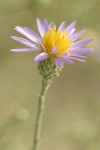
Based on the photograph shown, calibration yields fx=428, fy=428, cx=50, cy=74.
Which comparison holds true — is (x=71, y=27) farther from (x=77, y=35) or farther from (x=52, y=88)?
(x=52, y=88)

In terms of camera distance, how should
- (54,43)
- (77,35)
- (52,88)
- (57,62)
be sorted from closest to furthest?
1. (57,62)
2. (54,43)
3. (77,35)
4. (52,88)

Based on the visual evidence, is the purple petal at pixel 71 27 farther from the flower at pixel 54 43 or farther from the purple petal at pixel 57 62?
the purple petal at pixel 57 62

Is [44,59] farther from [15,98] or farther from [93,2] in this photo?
[15,98]

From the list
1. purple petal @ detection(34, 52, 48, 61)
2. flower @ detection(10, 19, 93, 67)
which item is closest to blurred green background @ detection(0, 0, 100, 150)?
flower @ detection(10, 19, 93, 67)

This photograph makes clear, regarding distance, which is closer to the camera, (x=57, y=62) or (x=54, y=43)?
(x=57, y=62)

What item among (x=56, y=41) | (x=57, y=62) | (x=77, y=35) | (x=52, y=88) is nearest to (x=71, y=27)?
(x=77, y=35)
